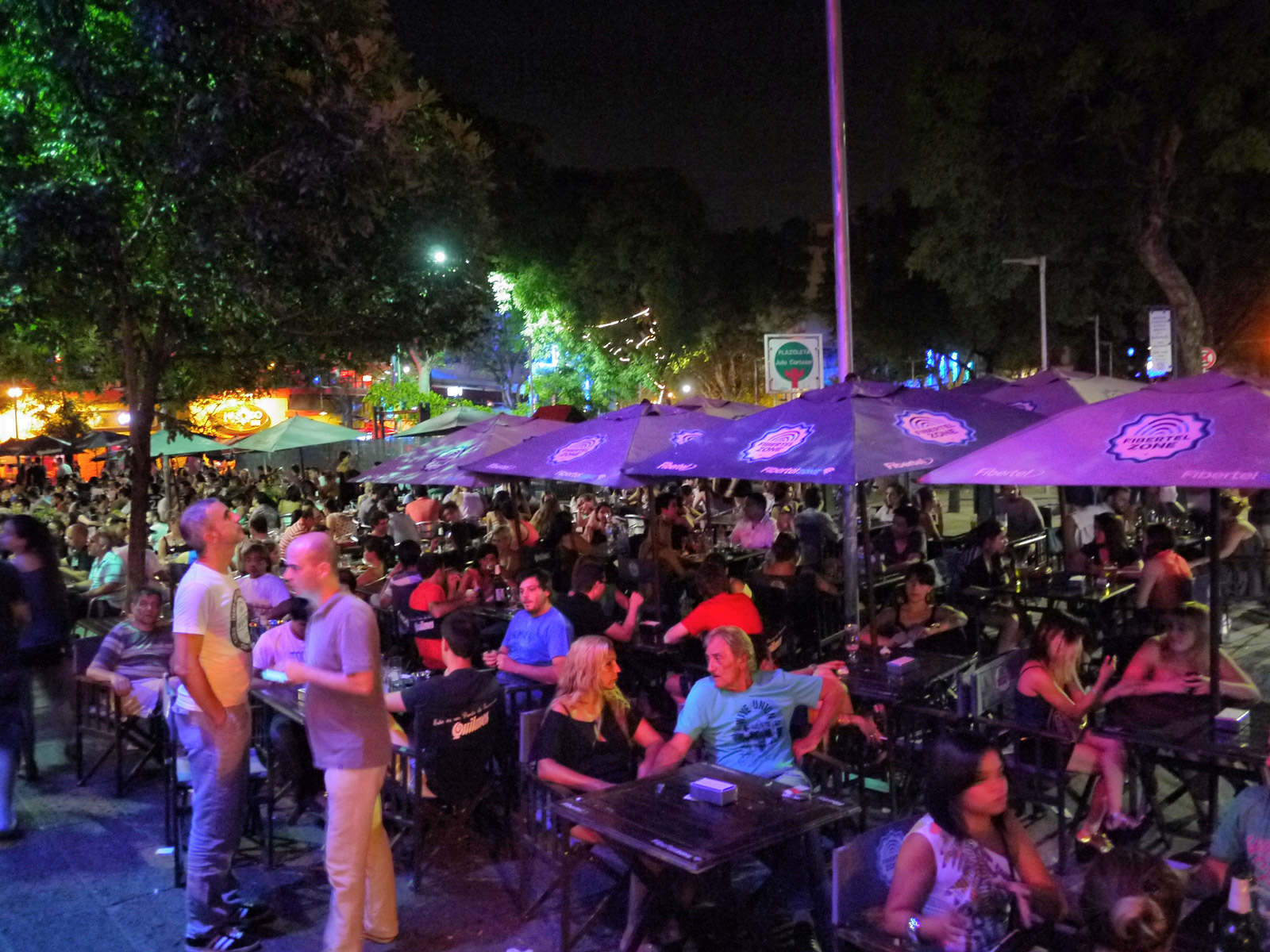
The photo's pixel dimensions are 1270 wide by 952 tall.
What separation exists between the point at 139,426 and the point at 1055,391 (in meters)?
8.41

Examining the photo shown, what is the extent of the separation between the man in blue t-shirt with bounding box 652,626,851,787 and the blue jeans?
1.91 m

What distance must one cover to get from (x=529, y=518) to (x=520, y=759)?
10.2m

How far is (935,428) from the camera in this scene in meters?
6.38

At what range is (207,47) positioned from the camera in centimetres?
783

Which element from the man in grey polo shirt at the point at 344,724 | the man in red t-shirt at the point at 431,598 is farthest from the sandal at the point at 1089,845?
the man in red t-shirt at the point at 431,598

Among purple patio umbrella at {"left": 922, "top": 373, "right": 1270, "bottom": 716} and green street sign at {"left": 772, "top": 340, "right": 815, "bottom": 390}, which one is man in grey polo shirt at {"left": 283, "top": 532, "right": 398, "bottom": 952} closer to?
purple patio umbrella at {"left": 922, "top": 373, "right": 1270, "bottom": 716}

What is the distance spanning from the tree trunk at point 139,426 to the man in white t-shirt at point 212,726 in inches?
188

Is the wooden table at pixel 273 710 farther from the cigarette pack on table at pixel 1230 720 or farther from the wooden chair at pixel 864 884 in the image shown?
the cigarette pack on table at pixel 1230 720

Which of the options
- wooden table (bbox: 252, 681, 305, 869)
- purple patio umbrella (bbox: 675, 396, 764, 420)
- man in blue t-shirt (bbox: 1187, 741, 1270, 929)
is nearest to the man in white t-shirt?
wooden table (bbox: 252, 681, 305, 869)

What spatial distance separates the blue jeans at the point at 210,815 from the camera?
450 centimetres

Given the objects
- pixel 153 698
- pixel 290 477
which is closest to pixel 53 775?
pixel 153 698

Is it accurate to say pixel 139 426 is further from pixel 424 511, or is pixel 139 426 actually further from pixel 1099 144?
pixel 1099 144

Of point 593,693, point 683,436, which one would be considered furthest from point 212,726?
point 683,436

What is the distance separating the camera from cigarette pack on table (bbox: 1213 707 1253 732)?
479 centimetres
